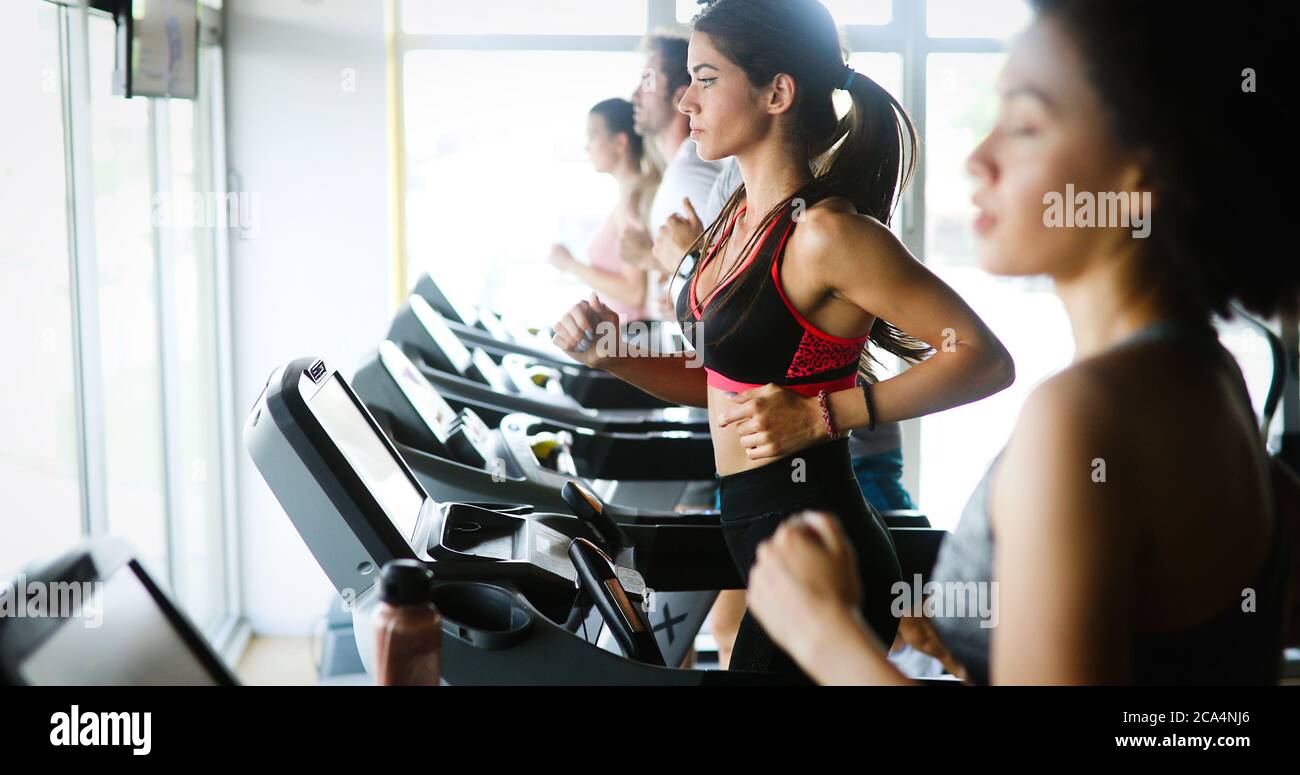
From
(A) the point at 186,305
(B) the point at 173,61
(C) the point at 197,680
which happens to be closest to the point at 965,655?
(C) the point at 197,680

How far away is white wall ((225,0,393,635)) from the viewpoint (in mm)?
4004

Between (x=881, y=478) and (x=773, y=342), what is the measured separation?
1.10 metres

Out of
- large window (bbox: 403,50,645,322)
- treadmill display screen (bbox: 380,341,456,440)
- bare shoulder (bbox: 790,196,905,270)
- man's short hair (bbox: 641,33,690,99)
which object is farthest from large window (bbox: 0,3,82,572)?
large window (bbox: 403,50,645,322)

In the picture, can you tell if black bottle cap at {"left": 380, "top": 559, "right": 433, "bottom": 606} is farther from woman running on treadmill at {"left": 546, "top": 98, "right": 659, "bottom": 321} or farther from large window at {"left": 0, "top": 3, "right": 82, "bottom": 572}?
woman running on treadmill at {"left": 546, "top": 98, "right": 659, "bottom": 321}

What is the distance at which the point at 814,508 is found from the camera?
1562mm

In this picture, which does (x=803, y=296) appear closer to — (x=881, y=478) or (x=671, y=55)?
(x=881, y=478)

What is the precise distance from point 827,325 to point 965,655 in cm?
70

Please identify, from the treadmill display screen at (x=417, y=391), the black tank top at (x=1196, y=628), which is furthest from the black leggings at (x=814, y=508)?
the treadmill display screen at (x=417, y=391)

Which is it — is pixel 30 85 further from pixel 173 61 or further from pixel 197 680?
pixel 197 680

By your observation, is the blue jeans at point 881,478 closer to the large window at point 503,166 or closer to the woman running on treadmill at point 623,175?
the woman running on treadmill at point 623,175

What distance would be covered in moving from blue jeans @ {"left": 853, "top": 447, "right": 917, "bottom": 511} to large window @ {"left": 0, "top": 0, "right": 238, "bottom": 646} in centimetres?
178

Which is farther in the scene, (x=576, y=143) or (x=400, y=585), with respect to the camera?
(x=576, y=143)

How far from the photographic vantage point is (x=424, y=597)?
101cm

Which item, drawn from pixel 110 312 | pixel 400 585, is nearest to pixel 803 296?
pixel 400 585
